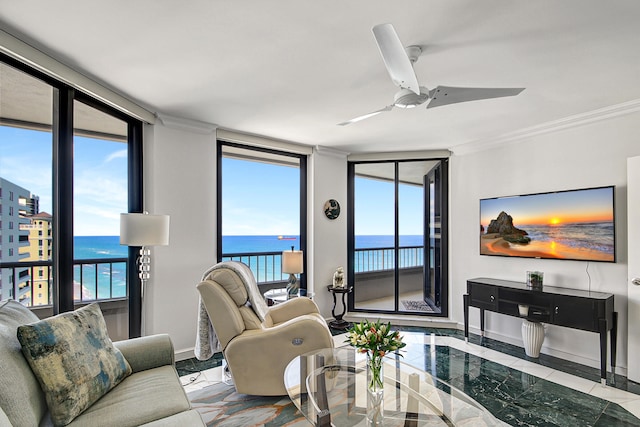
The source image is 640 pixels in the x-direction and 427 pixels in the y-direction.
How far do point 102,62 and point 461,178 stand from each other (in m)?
4.19

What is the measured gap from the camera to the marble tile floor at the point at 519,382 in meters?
2.42

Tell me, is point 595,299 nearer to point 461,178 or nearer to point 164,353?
point 461,178

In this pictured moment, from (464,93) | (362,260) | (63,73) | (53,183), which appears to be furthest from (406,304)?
(63,73)

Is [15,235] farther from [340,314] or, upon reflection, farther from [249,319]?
[340,314]

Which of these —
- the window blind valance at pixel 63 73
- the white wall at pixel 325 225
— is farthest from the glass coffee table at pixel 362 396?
the window blind valance at pixel 63 73

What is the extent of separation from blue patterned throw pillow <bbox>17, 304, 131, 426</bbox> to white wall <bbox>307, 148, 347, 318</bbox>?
9.94ft

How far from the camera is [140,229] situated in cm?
262

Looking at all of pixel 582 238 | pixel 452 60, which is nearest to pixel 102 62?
pixel 452 60

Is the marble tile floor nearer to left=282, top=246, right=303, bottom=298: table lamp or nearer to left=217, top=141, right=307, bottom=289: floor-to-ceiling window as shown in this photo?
left=282, top=246, right=303, bottom=298: table lamp

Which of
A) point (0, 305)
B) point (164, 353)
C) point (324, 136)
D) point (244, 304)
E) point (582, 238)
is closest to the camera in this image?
point (0, 305)

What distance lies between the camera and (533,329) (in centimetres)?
342

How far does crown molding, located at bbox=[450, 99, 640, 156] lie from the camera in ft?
10.00

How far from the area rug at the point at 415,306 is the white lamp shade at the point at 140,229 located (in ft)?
11.9

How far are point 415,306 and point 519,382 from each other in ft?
6.68
